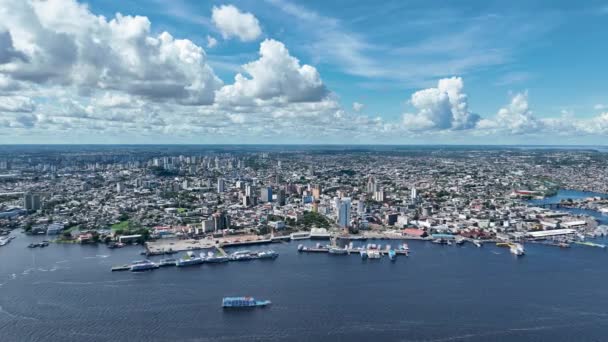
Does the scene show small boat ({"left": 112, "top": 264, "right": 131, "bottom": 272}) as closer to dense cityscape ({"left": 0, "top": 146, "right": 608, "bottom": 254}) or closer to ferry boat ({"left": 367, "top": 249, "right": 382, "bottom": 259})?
dense cityscape ({"left": 0, "top": 146, "right": 608, "bottom": 254})

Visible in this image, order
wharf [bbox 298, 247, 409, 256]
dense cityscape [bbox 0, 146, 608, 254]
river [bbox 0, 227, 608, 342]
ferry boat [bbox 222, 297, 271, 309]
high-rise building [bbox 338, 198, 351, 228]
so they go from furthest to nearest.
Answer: high-rise building [bbox 338, 198, 351, 228] → dense cityscape [bbox 0, 146, 608, 254] → wharf [bbox 298, 247, 409, 256] → ferry boat [bbox 222, 297, 271, 309] → river [bbox 0, 227, 608, 342]

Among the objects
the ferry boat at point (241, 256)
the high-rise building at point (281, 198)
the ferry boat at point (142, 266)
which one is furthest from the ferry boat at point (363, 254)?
the high-rise building at point (281, 198)

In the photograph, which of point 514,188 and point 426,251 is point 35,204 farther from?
point 514,188

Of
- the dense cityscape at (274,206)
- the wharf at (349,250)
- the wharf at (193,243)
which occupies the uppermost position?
the dense cityscape at (274,206)

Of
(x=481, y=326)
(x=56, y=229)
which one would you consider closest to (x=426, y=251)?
(x=481, y=326)

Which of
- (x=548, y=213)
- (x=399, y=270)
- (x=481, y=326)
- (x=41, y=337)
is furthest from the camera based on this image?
(x=548, y=213)

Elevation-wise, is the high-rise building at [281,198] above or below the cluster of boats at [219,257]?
above

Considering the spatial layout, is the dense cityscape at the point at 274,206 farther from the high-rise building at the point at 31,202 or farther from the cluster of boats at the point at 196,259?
the cluster of boats at the point at 196,259

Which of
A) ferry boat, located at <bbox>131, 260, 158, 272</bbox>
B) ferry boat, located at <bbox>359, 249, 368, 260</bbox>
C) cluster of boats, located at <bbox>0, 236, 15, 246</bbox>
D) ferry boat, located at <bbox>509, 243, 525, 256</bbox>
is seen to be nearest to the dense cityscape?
cluster of boats, located at <bbox>0, 236, 15, 246</bbox>
